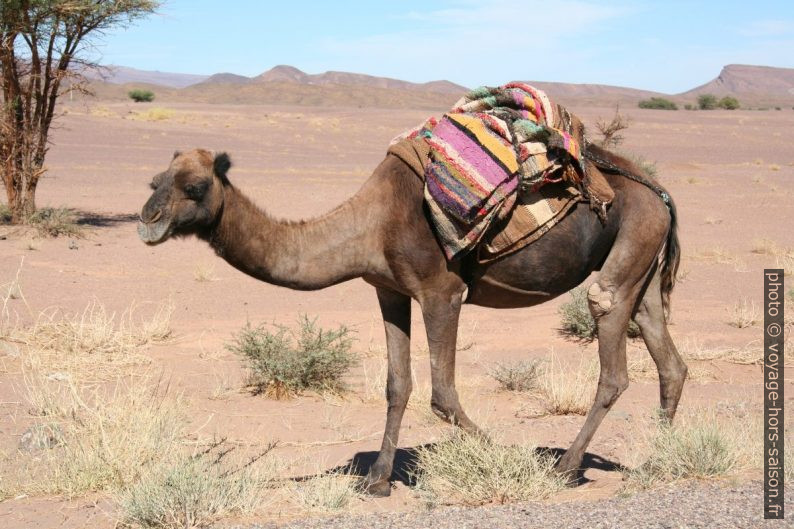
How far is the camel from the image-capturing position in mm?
6121

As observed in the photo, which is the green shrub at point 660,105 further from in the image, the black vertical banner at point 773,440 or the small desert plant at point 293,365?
the small desert plant at point 293,365

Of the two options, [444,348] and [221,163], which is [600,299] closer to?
[444,348]

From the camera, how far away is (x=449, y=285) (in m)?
6.61

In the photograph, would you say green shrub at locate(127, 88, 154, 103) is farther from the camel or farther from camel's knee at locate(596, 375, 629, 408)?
camel's knee at locate(596, 375, 629, 408)

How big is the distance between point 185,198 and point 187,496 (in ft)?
6.01

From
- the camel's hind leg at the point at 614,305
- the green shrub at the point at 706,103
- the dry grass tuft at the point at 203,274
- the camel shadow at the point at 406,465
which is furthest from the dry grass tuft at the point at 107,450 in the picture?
the green shrub at the point at 706,103

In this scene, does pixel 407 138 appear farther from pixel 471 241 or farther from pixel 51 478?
pixel 51 478

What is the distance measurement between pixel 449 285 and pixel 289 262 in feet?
3.56

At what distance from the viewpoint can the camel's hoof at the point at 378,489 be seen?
6816mm

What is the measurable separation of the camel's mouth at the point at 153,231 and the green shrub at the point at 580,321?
7.56m

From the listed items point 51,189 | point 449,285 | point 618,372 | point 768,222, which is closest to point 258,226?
point 449,285

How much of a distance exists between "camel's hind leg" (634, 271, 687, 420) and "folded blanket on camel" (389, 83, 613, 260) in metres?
1.08

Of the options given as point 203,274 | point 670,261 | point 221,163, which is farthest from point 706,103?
point 221,163

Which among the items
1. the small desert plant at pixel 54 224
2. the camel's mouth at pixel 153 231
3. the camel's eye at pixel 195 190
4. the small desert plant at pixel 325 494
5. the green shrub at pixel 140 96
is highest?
the green shrub at pixel 140 96
